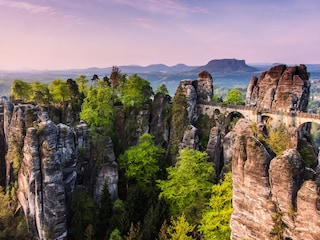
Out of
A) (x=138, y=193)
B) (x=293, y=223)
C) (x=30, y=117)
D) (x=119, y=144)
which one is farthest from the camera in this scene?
(x=119, y=144)

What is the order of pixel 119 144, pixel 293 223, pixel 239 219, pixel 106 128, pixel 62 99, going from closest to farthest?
1. pixel 293 223
2. pixel 239 219
3. pixel 106 128
4. pixel 119 144
5. pixel 62 99

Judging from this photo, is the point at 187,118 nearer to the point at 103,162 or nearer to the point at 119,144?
the point at 119,144

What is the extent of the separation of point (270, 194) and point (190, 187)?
14.4 metres

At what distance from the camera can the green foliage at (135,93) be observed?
51.8 meters

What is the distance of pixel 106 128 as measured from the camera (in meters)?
45.8

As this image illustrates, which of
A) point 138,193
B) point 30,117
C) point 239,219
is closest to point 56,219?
point 138,193

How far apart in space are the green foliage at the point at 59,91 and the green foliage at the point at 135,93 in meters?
10.4

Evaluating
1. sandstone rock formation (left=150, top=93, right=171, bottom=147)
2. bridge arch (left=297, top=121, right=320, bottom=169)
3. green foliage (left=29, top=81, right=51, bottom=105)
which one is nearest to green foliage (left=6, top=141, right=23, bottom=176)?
green foliage (left=29, top=81, right=51, bottom=105)

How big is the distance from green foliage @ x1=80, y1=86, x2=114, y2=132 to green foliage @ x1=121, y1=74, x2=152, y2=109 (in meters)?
3.49

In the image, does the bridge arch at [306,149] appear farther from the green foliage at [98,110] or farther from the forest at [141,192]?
the green foliage at [98,110]

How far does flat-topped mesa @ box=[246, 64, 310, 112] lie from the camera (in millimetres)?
47906

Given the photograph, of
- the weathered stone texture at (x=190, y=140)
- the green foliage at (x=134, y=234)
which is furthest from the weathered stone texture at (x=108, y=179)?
the green foliage at (x=134, y=234)

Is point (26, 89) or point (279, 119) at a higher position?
point (26, 89)

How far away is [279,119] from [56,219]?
36.5 meters
